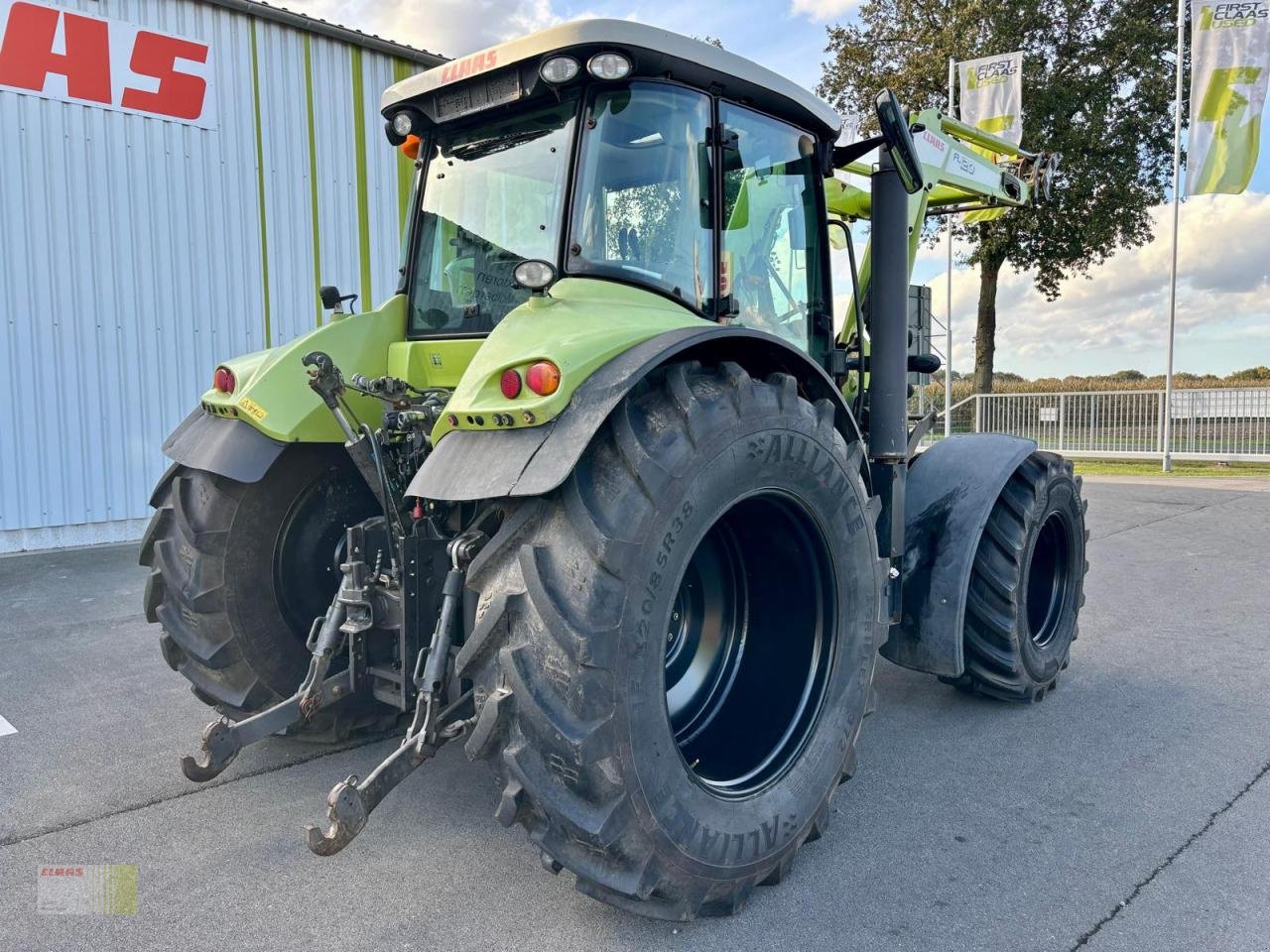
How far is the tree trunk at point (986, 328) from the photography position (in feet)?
75.2

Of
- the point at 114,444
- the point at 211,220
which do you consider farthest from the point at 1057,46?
the point at 114,444

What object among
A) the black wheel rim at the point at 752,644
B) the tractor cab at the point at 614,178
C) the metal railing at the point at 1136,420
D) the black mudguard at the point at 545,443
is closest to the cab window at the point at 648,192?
the tractor cab at the point at 614,178

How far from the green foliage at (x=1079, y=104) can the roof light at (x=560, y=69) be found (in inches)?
773

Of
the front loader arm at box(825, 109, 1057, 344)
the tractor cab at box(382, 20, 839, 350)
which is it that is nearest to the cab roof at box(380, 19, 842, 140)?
the tractor cab at box(382, 20, 839, 350)

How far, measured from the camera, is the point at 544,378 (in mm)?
2334

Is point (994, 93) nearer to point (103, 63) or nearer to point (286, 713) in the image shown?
point (103, 63)

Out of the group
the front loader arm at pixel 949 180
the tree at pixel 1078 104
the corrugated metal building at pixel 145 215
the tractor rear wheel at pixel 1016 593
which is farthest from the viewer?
the tree at pixel 1078 104

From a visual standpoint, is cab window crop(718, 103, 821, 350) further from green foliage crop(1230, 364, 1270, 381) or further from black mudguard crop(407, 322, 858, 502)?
green foliage crop(1230, 364, 1270, 381)

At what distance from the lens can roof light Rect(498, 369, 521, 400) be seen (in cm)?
239

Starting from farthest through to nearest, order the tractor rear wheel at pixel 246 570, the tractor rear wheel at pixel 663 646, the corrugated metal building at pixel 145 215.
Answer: the corrugated metal building at pixel 145 215 < the tractor rear wheel at pixel 246 570 < the tractor rear wheel at pixel 663 646

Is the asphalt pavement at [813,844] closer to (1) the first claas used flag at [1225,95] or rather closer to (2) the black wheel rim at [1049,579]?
(2) the black wheel rim at [1049,579]

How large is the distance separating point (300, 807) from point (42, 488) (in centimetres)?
657

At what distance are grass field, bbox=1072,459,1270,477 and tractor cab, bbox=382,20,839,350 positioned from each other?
1389 centimetres

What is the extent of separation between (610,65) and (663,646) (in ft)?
5.78
